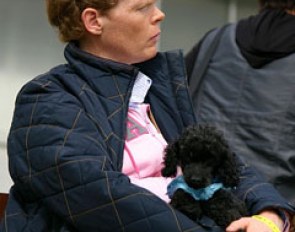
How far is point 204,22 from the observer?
2904mm

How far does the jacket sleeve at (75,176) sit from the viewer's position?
1085 mm

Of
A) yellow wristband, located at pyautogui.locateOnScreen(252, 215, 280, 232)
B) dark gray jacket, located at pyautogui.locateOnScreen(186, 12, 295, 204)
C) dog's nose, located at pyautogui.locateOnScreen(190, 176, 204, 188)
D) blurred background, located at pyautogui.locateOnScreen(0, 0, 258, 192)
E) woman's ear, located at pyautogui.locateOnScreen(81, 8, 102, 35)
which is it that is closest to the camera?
dog's nose, located at pyautogui.locateOnScreen(190, 176, 204, 188)

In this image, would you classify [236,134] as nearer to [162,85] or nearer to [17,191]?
[162,85]


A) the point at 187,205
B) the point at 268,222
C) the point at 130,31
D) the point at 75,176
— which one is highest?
the point at 130,31

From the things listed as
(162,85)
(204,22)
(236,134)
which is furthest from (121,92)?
(204,22)

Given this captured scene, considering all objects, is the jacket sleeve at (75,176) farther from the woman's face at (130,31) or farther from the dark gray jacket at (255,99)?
the dark gray jacket at (255,99)

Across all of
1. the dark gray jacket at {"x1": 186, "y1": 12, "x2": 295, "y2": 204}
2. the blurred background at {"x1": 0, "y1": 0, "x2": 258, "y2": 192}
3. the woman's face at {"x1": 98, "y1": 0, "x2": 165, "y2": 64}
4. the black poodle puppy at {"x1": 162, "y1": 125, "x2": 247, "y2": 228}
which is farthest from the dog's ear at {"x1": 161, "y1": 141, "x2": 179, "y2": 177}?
the blurred background at {"x1": 0, "y1": 0, "x2": 258, "y2": 192}

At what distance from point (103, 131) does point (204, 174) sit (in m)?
0.25

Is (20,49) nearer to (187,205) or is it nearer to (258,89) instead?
(258,89)

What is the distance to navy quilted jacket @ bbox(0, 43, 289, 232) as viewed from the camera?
109cm

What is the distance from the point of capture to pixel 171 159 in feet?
3.77

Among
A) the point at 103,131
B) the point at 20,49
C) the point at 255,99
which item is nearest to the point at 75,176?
the point at 103,131

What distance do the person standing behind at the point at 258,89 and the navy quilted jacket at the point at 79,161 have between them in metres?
0.38

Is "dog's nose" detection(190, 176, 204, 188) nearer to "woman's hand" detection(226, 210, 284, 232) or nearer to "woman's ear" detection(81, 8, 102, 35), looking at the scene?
"woman's hand" detection(226, 210, 284, 232)
